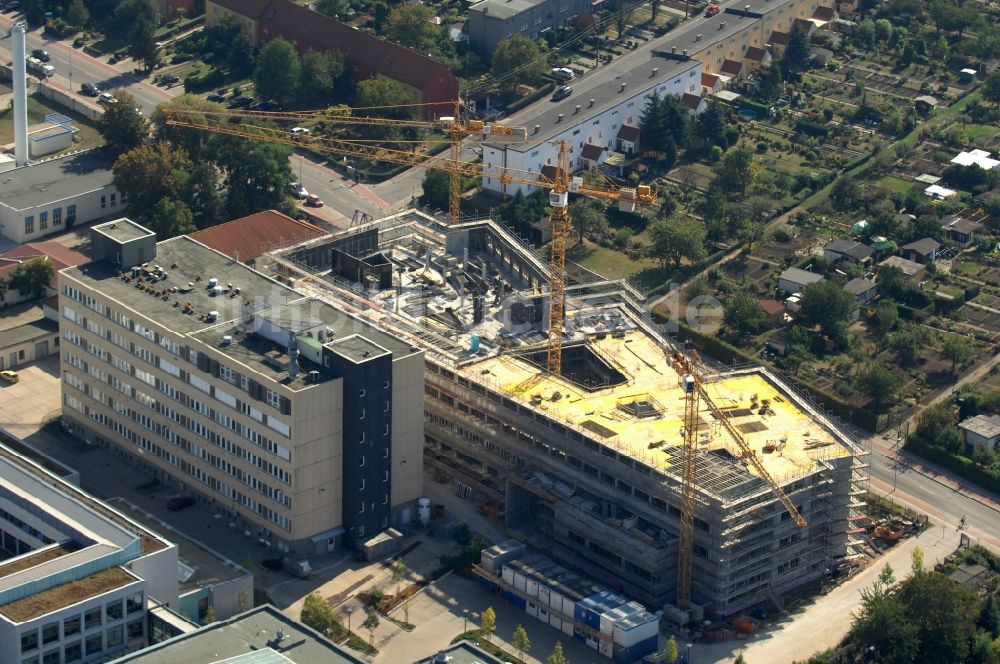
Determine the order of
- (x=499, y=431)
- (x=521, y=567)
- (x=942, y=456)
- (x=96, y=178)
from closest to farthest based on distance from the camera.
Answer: (x=521, y=567), (x=499, y=431), (x=942, y=456), (x=96, y=178)

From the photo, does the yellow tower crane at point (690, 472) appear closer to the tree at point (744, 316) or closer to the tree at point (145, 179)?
the tree at point (744, 316)

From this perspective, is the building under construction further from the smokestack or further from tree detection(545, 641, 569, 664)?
the smokestack

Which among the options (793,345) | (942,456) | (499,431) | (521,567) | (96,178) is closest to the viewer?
(521,567)

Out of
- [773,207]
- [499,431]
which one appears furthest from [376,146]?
[499,431]

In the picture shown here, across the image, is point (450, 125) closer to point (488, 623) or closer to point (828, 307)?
point (828, 307)

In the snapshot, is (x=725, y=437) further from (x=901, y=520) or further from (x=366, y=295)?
(x=366, y=295)

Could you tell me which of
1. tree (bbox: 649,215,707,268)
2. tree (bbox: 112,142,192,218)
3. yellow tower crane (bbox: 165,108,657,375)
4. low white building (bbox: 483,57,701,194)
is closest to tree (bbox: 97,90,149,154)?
yellow tower crane (bbox: 165,108,657,375)
